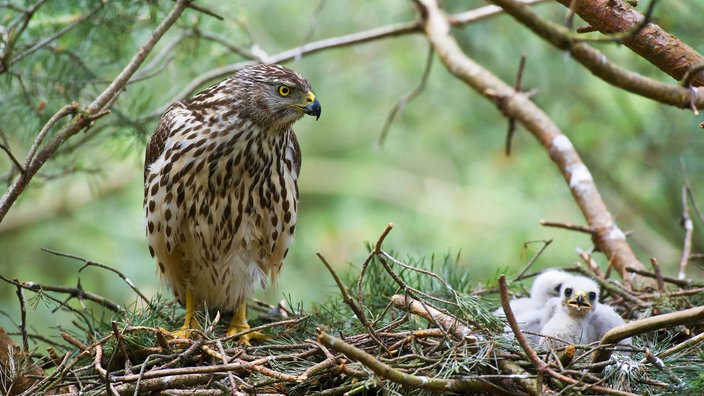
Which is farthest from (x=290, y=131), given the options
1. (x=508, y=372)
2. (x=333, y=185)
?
(x=333, y=185)

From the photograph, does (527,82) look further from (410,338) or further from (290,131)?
(410,338)

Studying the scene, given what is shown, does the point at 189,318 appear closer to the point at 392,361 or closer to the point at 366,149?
the point at 392,361

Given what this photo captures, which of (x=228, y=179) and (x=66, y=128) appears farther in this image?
(x=228, y=179)

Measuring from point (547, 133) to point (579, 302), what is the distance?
167cm

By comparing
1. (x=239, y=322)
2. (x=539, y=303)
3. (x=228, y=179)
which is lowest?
(x=539, y=303)

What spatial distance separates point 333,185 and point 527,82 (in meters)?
3.65

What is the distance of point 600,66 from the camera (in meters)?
3.44

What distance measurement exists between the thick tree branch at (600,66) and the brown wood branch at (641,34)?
3.6 inches

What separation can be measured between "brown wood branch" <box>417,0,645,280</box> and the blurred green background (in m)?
0.25

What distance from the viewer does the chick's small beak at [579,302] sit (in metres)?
4.18

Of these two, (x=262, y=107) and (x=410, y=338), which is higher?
(x=262, y=107)

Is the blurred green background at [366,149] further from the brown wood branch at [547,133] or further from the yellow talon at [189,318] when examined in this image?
the yellow talon at [189,318]

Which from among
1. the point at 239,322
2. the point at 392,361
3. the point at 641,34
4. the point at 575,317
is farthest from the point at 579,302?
the point at 239,322

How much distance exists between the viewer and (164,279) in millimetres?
4992
